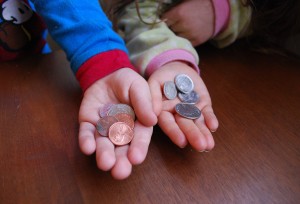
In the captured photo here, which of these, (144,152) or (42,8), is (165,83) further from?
(42,8)

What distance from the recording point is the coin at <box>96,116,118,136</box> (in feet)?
1.53

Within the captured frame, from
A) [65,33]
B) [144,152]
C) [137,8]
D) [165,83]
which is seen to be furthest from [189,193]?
[137,8]

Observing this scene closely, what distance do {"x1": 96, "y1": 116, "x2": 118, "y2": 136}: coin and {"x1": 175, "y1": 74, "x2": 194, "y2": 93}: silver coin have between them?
0.56 feet

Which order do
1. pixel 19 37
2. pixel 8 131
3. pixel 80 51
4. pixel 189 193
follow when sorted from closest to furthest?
1. pixel 189 193
2. pixel 8 131
3. pixel 80 51
4. pixel 19 37

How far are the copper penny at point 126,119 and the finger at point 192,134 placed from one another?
89 mm

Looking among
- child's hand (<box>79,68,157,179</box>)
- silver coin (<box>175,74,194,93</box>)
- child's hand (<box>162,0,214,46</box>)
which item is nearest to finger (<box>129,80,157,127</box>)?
child's hand (<box>79,68,157,179</box>)

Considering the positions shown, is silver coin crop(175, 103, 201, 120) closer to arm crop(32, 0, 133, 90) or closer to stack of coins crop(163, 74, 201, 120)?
stack of coins crop(163, 74, 201, 120)

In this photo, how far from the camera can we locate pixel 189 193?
1.38ft

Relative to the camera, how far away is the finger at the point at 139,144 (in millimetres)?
414

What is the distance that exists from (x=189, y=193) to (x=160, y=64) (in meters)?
0.33

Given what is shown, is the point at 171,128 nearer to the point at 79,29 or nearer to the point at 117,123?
the point at 117,123

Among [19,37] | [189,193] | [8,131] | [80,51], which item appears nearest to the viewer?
[189,193]

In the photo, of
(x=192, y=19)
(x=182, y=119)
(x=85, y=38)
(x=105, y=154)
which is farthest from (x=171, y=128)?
(x=192, y=19)

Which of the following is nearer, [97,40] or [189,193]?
[189,193]
